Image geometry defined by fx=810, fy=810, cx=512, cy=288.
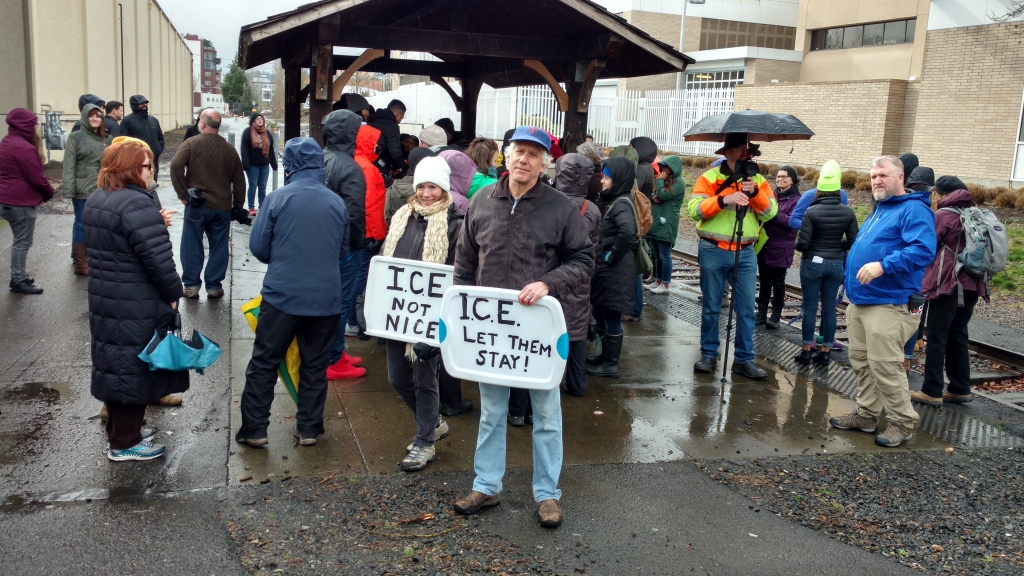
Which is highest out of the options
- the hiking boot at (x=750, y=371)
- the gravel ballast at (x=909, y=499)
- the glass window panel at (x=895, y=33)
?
the glass window panel at (x=895, y=33)

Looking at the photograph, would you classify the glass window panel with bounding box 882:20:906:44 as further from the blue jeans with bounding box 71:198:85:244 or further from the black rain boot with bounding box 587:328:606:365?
the blue jeans with bounding box 71:198:85:244

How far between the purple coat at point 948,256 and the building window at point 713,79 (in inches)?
1230

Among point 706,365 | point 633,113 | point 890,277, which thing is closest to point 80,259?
point 706,365

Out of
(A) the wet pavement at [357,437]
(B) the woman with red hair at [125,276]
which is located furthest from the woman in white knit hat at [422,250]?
(B) the woman with red hair at [125,276]

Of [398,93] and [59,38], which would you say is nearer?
[59,38]

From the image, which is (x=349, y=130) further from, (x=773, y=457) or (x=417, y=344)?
(x=773, y=457)

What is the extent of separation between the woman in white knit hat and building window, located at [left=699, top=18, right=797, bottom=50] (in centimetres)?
4234

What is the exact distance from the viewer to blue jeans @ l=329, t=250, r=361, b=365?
6465 millimetres

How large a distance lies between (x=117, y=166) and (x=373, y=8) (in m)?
5.16

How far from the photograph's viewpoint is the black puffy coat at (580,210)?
5703mm

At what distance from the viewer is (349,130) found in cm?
594

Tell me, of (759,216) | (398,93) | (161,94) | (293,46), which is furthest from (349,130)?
(161,94)

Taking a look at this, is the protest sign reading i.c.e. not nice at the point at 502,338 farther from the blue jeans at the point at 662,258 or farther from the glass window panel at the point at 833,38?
the glass window panel at the point at 833,38

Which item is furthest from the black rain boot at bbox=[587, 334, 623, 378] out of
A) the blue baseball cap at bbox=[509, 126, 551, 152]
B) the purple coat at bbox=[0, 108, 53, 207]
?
the purple coat at bbox=[0, 108, 53, 207]
